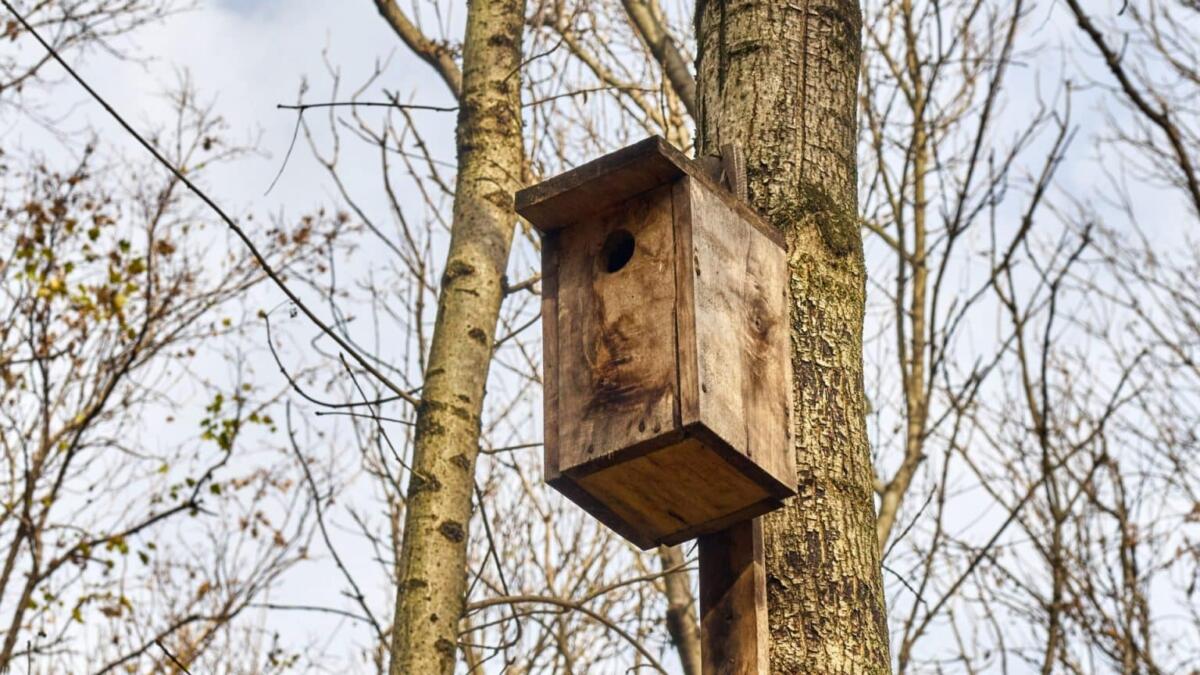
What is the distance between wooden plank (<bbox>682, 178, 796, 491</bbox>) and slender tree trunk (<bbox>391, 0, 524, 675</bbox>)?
59.8 inches

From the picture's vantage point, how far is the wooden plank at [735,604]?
7.54 ft

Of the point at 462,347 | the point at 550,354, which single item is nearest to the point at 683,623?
the point at 462,347

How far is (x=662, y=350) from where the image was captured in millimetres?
2465

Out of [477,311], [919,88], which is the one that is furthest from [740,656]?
[919,88]

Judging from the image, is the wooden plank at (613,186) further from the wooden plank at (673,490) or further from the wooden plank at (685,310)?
the wooden plank at (673,490)

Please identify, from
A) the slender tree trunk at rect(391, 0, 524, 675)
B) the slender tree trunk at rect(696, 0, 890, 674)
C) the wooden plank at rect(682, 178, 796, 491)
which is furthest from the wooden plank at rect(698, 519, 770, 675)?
the slender tree trunk at rect(391, 0, 524, 675)

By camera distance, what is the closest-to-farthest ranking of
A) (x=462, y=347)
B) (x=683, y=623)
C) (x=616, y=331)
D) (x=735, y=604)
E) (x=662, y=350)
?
1. (x=735, y=604)
2. (x=662, y=350)
3. (x=616, y=331)
4. (x=462, y=347)
5. (x=683, y=623)

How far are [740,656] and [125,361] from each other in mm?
6269

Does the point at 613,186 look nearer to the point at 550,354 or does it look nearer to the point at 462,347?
the point at 550,354

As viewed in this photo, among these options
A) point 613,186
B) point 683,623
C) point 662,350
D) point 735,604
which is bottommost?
point 735,604

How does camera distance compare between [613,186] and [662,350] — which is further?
[613,186]

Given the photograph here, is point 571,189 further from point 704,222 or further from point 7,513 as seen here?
point 7,513

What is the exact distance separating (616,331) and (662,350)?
13 cm

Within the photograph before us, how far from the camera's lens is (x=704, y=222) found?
2.56 meters
